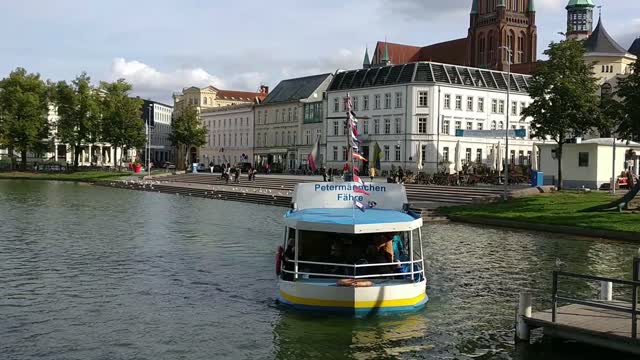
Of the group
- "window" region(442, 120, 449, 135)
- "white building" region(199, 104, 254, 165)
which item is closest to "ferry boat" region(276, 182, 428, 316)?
"window" region(442, 120, 449, 135)

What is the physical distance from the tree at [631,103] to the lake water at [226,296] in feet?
25.3

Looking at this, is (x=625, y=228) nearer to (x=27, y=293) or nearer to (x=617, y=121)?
(x=617, y=121)

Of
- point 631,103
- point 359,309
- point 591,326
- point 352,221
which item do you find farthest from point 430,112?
point 591,326

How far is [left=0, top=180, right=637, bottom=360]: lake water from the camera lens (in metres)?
14.8

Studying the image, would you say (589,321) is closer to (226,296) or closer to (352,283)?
(352,283)

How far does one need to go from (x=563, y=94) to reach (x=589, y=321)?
35.3 metres

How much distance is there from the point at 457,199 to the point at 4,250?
31.6 meters

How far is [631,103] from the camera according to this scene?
35.9 meters

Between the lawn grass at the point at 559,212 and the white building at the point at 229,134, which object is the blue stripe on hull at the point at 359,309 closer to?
the lawn grass at the point at 559,212

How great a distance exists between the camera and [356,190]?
19719 millimetres

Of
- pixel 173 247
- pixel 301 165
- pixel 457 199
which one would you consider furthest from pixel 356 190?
pixel 301 165

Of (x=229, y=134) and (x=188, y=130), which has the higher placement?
(x=229, y=134)

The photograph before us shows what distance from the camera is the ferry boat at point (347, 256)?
16797mm

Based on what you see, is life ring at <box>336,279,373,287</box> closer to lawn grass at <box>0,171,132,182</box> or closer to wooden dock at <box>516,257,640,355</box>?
wooden dock at <box>516,257,640,355</box>
